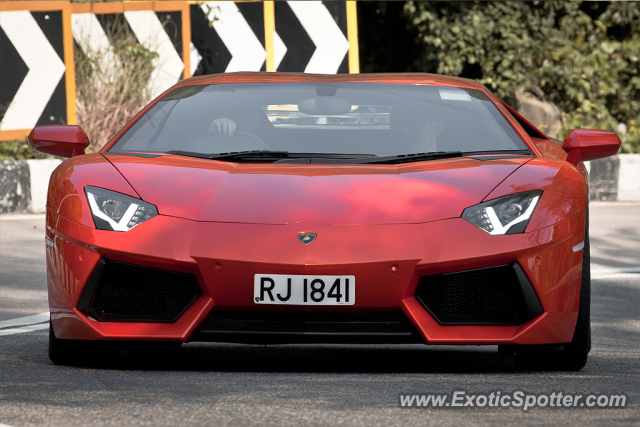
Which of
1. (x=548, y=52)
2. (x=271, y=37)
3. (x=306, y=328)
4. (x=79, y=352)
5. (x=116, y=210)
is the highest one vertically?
(x=116, y=210)

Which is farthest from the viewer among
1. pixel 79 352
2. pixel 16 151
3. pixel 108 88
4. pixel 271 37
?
pixel 271 37

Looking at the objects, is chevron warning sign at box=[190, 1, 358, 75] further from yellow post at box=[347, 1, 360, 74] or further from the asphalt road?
the asphalt road

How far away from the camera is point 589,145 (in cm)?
447

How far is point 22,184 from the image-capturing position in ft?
32.2

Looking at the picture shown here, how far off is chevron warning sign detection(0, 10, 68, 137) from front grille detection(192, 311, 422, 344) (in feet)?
25.1

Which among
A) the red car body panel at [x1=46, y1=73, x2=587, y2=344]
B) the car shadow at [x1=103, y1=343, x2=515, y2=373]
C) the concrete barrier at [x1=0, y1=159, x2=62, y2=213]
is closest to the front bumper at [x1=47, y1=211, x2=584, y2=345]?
the red car body panel at [x1=46, y1=73, x2=587, y2=344]

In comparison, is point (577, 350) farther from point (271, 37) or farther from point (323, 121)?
point (271, 37)

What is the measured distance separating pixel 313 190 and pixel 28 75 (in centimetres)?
789

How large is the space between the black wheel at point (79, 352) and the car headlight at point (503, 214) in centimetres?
136

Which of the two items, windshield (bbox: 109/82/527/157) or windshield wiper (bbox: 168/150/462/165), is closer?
windshield wiper (bbox: 168/150/462/165)

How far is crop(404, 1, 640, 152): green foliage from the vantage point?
14367 millimetres

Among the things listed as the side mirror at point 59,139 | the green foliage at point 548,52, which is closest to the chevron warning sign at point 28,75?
the green foliage at point 548,52

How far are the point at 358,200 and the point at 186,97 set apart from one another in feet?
4.68

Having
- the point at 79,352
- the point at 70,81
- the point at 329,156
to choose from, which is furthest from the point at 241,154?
the point at 70,81
